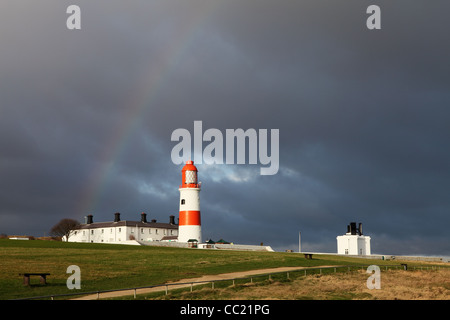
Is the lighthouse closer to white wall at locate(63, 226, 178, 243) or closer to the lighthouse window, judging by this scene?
the lighthouse window

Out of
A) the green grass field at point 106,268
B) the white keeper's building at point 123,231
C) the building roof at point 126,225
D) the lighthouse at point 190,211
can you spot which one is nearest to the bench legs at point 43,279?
the green grass field at point 106,268

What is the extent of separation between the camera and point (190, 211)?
94875 mm

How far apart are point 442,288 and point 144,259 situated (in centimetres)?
2936

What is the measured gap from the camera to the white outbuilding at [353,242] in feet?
341

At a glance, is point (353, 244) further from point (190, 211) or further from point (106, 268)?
point (106, 268)

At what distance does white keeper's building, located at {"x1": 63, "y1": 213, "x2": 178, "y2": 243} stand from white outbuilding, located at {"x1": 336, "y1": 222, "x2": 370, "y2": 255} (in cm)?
4194

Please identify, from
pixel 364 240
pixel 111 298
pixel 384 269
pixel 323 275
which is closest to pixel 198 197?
pixel 364 240

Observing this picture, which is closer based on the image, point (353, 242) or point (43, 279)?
point (43, 279)

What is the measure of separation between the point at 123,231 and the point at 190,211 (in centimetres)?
3977

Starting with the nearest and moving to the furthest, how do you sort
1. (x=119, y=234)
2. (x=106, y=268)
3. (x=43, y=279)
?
(x=43, y=279) → (x=106, y=268) → (x=119, y=234)

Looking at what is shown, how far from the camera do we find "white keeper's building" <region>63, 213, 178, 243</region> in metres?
129

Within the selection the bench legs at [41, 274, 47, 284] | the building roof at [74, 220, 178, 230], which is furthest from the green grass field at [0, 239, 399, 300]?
the building roof at [74, 220, 178, 230]

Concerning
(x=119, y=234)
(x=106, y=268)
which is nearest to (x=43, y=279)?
(x=106, y=268)
